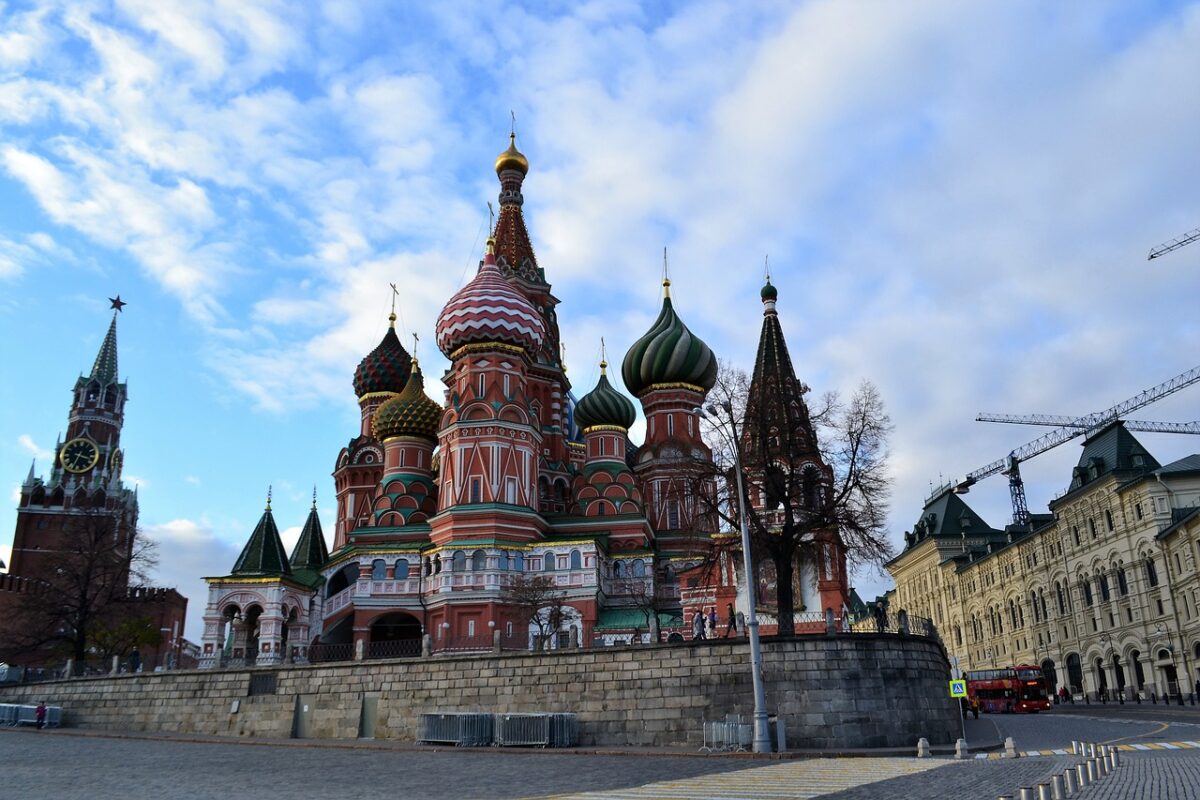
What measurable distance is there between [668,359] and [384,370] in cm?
1871

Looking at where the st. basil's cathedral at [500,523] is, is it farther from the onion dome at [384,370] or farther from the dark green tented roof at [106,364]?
the dark green tented roof at [106,364]

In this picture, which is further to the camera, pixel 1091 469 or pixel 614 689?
pixel 1091 469

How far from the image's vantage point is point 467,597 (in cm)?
4347

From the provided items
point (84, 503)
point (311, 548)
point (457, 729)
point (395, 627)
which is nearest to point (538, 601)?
point (395, 627)

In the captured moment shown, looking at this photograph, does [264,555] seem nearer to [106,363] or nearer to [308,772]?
[308,772]

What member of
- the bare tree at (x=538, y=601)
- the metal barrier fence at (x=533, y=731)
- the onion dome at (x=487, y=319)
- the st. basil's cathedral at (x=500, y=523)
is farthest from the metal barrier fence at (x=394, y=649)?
the onion dome at (x=487, y=319)

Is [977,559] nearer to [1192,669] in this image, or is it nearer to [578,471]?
[1192,669]

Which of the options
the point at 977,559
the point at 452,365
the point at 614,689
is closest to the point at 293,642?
the point at 452,365

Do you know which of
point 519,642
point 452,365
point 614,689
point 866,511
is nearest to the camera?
point 614,689

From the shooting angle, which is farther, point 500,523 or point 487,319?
point 487,319

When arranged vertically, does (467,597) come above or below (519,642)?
above

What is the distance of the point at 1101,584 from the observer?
5731 cm

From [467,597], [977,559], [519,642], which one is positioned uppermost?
[977,559]

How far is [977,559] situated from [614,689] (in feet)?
197
